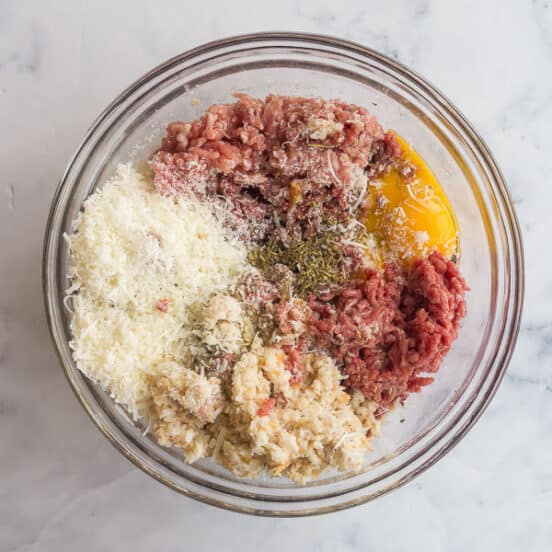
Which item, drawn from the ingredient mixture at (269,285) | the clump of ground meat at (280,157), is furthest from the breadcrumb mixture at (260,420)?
the clump of ground meat at (280,157)

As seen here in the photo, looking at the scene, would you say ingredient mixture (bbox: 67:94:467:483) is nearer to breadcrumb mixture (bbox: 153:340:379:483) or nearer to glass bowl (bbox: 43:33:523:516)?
breadcrumb mixture (bbox: 153:340:379:483)

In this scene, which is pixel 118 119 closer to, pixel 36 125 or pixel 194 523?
pixel 36 125

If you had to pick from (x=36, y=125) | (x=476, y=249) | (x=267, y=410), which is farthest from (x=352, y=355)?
(x=36, y=125)

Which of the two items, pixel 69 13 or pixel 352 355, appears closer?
pixel 352 355

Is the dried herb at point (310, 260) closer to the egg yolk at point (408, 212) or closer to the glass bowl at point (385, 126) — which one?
the egg yolk at point (408, 212)

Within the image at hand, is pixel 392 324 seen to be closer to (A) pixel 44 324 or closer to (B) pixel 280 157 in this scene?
(B) pixel 280 157

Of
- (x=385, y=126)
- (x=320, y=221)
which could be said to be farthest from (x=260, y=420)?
(x=385, y=126)
